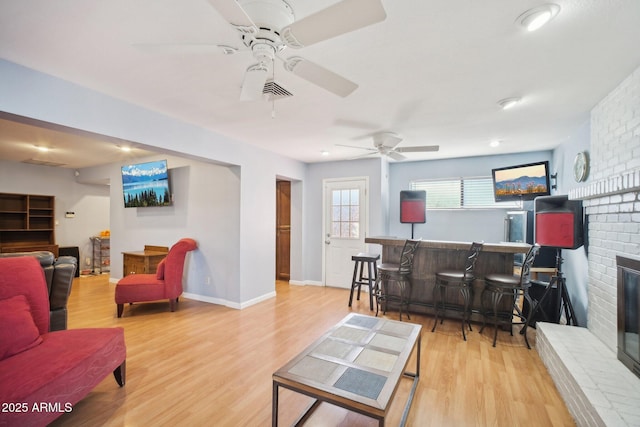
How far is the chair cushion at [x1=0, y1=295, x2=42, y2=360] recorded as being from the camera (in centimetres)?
176

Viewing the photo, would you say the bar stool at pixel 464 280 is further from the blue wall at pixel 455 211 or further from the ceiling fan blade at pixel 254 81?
the ceiling fan blade at pixel 254 81

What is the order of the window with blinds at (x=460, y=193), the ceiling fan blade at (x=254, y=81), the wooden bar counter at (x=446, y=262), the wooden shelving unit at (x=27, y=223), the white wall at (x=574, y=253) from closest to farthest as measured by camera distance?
the ceiling fan blade at (x=254, y=81) < the white wall at (x=574, y=253) < the wooden bar counter at (x=446, y=262) < the window with blinds at (x=460, y=193) < the wooden shelving unit at (x=27, y=223)

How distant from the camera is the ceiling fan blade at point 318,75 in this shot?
1.57 m

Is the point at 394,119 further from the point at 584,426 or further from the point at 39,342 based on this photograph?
the point at 39,342

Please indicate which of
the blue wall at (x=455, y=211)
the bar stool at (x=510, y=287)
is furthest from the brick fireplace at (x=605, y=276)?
the blue wall at (x=455, y=211)

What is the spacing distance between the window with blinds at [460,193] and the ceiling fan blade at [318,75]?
442 centimetres

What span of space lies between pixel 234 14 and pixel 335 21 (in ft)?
1.41

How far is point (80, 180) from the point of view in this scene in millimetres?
6730

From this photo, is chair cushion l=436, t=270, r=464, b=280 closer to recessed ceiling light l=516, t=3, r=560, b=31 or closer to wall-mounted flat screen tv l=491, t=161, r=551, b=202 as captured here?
wall-mounted flat screen tv l=491, t=161, r=551, b=202

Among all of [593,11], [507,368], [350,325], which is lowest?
[507,368]

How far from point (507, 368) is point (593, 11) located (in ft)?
8.98

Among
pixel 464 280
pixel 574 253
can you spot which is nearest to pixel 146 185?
pixel 464 280

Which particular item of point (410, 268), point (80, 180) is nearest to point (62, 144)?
point (80, 180)

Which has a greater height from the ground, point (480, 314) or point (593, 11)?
point (593, 11)
